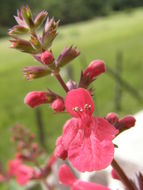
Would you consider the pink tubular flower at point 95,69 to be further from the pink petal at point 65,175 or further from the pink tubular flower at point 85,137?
the pink petal at point 65,175

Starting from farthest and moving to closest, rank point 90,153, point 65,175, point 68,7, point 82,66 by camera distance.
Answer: point 68,7
point 82,66
point 65,175
point 90,153

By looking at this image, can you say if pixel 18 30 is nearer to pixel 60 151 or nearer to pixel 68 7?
pixel 60 151

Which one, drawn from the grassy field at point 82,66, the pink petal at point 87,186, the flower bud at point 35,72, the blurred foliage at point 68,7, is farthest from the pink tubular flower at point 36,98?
the blurred foliage at point 68,7

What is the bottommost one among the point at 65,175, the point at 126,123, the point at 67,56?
the point at 65,175

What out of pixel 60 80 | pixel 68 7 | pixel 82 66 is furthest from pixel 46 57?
pixel 68 7

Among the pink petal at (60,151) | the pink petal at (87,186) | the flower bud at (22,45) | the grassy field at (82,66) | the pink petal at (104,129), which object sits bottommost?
the grassy field at (82,66)

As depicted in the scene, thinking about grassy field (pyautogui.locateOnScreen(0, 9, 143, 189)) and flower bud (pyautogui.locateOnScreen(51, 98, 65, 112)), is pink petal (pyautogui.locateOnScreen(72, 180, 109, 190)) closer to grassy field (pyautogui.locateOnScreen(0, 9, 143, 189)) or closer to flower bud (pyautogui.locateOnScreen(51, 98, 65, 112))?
flower bud (pyautogui.locateOnScreen(51, 98, 65, 112))
